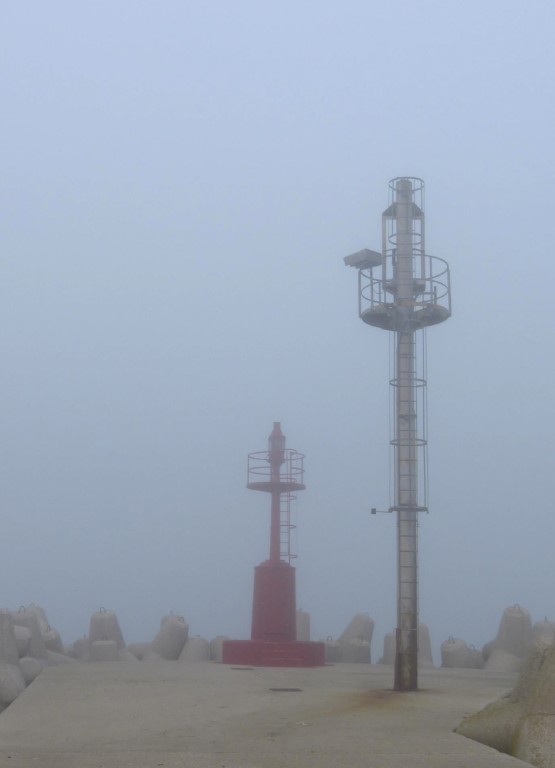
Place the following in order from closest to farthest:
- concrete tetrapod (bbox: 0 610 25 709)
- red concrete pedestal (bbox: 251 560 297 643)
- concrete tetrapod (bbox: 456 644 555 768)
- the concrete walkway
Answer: the concrete walkway
concrete tetrapod (bbox: 456 644 555 768)
concrete tetrapod (bbox: 0 610 25 709)
red concrete pedestal (bbox: 251 560 297 643)

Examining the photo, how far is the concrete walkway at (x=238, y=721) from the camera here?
30.6 feet

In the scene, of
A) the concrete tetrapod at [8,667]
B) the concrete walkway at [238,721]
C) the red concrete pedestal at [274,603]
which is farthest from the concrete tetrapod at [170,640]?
the concrete tetrapod at [8,667]

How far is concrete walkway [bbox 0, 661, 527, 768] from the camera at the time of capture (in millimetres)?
9336

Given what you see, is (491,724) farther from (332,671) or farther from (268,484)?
(268,484)

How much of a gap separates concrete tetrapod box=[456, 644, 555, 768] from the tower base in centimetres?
1112

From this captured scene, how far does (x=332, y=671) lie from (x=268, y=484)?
18.6 feet

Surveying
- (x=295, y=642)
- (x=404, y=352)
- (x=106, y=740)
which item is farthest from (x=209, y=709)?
(x=295, y=642)

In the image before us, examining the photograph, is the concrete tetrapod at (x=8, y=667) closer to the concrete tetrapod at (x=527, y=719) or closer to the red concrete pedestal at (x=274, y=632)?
the red concrete pedestal at (x=274, y=632)

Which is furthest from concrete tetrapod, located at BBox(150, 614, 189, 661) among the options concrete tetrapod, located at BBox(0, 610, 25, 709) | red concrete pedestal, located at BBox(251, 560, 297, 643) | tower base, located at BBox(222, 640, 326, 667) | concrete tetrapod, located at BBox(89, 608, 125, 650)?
concrete tetrapod, located at BBox(0, 610, 25, 709)

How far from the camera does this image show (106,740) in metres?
10.5

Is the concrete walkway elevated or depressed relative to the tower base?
depressed

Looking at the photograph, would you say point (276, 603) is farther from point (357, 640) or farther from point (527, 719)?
point (527, 719)

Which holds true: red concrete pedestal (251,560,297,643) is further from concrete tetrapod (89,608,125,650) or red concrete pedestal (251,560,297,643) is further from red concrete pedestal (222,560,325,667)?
concrete tetrapod (89,608,125,650)

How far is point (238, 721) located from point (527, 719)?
11.7 feet
